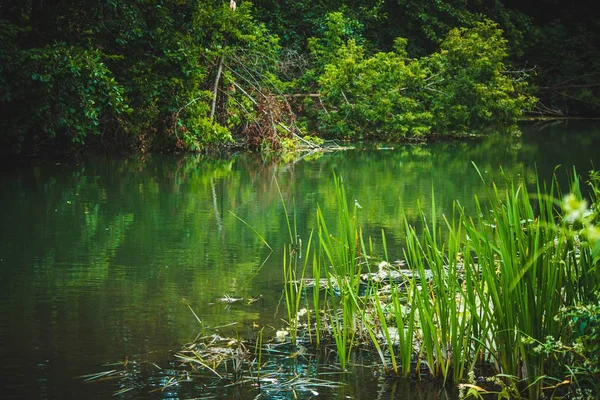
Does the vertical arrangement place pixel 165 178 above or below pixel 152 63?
below

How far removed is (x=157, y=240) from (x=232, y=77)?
6612mm

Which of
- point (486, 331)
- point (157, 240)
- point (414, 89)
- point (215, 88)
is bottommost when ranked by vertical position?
point (486, 331)

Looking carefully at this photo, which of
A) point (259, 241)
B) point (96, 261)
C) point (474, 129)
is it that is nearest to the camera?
point (96, 261)

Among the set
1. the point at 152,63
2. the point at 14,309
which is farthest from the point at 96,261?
the point at 152,63

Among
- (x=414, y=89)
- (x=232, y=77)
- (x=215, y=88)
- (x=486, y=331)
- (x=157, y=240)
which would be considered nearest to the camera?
(x=486, y=331)

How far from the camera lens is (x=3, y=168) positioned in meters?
9.46

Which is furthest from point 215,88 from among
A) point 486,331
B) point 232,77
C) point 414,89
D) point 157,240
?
point 486,331

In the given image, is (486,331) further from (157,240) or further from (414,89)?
(414,89)

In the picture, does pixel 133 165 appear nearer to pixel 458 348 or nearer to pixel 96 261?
pixel 96 261

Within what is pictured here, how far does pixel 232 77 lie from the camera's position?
11984 mm

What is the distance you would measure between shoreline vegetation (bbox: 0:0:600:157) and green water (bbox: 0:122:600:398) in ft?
2.00

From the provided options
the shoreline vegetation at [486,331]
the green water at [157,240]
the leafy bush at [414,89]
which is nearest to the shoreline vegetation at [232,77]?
the leafy bush at [414,89]

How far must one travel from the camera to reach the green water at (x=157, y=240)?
334 cm

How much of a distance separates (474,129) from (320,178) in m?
7.64
